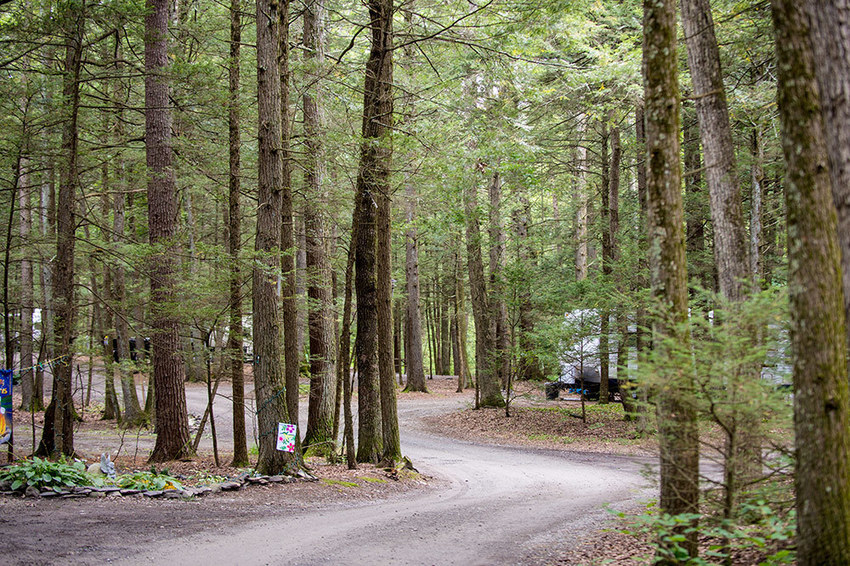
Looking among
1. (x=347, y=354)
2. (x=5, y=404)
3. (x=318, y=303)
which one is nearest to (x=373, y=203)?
(x=318, y=303)

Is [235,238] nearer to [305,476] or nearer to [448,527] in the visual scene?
[305,476]

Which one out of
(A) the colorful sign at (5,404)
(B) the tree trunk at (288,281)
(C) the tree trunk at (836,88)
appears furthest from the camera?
(B) the tree trunk at (288,281)

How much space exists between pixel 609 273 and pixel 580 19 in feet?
25.2

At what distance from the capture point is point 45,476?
26.8 ft

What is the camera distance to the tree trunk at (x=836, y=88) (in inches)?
148

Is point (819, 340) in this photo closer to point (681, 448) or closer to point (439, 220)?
point (681, 448)

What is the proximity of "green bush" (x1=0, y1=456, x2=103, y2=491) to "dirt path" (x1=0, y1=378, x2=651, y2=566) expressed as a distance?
0.52 meters

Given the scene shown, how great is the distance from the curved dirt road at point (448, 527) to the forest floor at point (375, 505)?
0.03 meters

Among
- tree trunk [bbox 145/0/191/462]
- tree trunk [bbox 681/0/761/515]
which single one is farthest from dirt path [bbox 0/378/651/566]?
tree trunk [bbox 145/0/191/462]

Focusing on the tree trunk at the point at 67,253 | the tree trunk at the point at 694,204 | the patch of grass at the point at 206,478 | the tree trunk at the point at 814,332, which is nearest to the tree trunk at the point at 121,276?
Answer: the tree trunk at the point at 67,253

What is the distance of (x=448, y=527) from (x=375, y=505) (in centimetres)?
171

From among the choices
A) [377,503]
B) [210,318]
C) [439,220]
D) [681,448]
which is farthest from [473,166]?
[681,448]

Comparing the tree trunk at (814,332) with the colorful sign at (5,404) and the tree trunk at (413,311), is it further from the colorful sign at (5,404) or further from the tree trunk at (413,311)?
the tree trunk at (413,311)

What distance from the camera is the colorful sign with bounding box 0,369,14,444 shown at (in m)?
9.13
